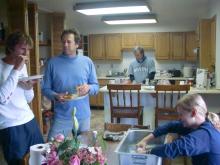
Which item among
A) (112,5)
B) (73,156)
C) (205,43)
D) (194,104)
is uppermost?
(112,5)

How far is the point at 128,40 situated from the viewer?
25.6ft

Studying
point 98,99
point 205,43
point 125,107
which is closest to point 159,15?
point 205,43

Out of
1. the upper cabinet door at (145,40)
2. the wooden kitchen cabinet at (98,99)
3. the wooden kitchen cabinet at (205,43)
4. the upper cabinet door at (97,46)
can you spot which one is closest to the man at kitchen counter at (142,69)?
the wooden kitchen cabinet at (205,43)

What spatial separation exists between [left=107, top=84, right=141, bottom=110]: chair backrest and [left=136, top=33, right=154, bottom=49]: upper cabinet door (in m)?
3.51

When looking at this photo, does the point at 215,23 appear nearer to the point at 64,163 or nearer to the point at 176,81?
the point at 176,81

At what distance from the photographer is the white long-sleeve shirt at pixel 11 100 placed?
184 cm

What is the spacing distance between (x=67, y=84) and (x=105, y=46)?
551 cm

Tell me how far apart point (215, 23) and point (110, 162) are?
3.68 metres

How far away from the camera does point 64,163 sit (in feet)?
3.75

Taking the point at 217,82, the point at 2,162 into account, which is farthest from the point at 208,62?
the point at 2,162

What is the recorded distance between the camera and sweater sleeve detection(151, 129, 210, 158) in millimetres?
1620

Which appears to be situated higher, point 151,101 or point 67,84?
point 67,84

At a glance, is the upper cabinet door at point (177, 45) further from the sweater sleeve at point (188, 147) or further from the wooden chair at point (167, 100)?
the sweater sleeve at point (188, 147)

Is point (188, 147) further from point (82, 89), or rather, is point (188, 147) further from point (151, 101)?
point (151, 101)
